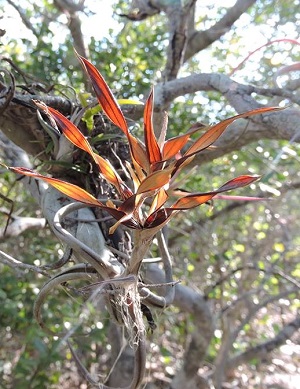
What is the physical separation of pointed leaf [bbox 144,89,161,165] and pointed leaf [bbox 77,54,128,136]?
1.2 inches

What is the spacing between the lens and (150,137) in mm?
492

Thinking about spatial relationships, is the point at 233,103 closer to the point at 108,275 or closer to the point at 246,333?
the point at 108,275

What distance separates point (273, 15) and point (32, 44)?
3.95ft

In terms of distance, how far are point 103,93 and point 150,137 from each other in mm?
70

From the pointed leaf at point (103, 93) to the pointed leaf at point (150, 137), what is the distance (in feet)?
0.10

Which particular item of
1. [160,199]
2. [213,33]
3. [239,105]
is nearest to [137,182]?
[160,199]

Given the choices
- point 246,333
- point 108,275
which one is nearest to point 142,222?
point 108,275

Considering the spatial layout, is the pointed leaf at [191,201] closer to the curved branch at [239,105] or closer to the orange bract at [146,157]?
the orange bract at [146,157]

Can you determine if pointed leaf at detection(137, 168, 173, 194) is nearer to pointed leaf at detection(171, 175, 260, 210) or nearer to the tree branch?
pointed leaf at detection(171, 175, 260, 210)

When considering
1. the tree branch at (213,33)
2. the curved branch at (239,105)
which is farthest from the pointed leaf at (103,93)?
the tree branch at (213,33)

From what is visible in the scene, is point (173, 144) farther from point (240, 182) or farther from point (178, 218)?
point (178, 218)

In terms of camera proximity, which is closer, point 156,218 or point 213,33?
point 156,218

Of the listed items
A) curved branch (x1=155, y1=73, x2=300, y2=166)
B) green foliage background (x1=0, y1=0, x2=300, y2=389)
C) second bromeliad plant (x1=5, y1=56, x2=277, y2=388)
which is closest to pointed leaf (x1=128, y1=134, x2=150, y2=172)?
second bromeliad plant (x1=5, y1=56, x2=277, y2=388)

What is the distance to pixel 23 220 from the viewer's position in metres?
1.20
